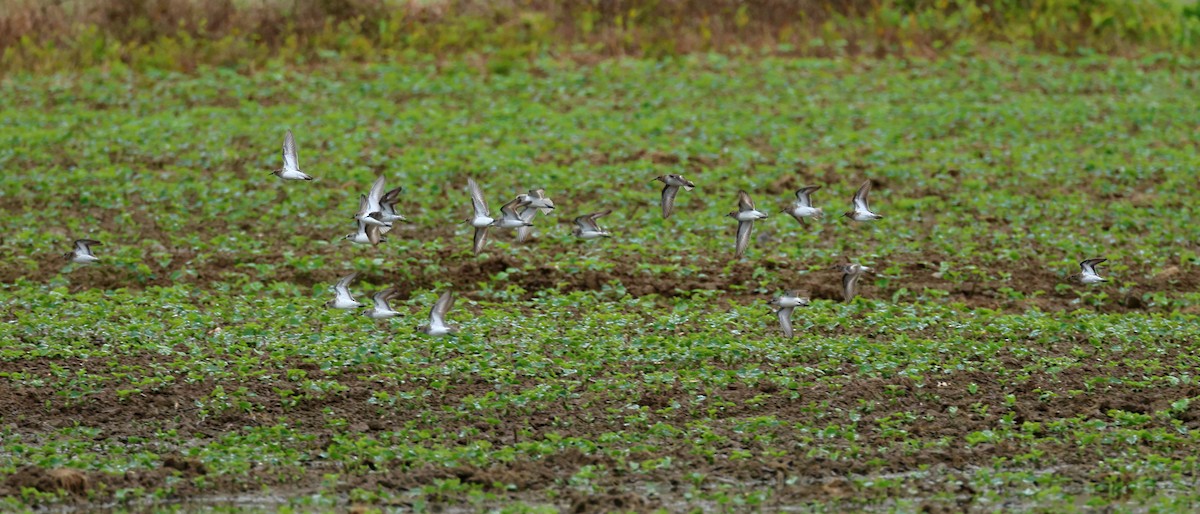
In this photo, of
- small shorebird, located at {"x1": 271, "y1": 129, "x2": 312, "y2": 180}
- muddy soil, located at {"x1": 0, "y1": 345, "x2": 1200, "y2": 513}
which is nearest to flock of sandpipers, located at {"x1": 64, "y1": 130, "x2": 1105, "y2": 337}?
small shorebird, located at {"x1": 271, "y1": 129, "x2": 312, "y2": 180}

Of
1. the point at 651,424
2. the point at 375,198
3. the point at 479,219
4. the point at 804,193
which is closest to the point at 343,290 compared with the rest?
the point at 375,198

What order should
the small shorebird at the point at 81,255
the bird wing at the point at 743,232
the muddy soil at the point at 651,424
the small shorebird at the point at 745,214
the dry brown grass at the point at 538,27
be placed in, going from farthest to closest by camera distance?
1. the dry brown grass at the point at 538,27
2. the small shorebird at the point at 81,255
3. the bird wing at the point at 743,232
4. the small shorebird at the point at 745,214
5. the muddy soil at the point at 651,424

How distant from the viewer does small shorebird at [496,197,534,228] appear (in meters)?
12.3

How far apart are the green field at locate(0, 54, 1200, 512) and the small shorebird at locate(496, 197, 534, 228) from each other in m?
0.95

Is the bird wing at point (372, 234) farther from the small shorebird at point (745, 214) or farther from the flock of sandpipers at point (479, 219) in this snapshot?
the small shorebird at point (745, 214)

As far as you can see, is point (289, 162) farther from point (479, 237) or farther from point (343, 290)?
point (479, 237)

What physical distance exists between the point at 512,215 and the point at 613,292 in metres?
1.84

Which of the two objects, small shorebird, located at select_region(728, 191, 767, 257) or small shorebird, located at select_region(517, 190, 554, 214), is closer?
small shorebird, located at select_region(517, 190, 554, 214)

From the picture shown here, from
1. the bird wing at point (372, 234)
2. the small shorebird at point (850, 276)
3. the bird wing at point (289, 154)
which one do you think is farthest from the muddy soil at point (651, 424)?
the bird wing at point (289, 154)

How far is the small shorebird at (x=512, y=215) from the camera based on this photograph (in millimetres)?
12312

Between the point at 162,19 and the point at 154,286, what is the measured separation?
11.4 metres

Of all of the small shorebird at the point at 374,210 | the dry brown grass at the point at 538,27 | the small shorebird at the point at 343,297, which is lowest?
the dry brown grass at the point at 538,27

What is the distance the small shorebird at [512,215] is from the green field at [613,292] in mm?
948

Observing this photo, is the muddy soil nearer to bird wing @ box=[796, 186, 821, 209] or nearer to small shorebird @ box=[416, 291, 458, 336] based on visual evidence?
small shorebird @ box=[416, 291, 458, 336]
